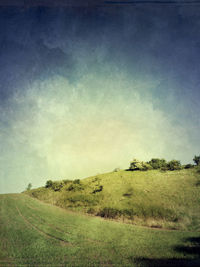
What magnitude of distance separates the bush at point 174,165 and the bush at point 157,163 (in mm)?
1250

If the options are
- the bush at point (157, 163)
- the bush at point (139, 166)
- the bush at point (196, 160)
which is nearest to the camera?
the bush at point (196, 160)

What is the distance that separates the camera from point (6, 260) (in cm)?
562

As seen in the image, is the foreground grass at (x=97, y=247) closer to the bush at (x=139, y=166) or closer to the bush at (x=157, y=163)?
the bush at (x=139, y=166)

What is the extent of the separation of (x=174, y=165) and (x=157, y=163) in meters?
3.87

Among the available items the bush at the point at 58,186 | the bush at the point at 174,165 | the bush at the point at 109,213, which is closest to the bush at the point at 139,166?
the bush at the point at 174,165

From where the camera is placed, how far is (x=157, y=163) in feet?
94.3

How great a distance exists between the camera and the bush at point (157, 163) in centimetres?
2775

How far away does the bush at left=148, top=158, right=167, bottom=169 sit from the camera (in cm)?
2775

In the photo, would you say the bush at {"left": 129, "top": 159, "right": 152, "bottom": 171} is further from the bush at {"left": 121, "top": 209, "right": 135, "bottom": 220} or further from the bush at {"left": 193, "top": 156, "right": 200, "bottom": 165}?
the bush at {"left": 121, "top": 209, "right": 135, "bottom": 220}

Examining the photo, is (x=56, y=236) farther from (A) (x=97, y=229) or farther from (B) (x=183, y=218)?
(B) (x=183, y=218)

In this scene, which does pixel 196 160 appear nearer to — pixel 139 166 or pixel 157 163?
pixel 157 163

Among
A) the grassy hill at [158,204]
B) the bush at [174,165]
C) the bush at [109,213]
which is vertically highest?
the bush at [174,165]

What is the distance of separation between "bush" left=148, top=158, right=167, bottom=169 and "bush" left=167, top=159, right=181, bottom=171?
1.25m

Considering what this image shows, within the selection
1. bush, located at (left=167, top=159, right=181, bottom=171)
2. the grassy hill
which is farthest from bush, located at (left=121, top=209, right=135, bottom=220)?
bush, located at (left=167, top=159, right=181, bottom=171)
